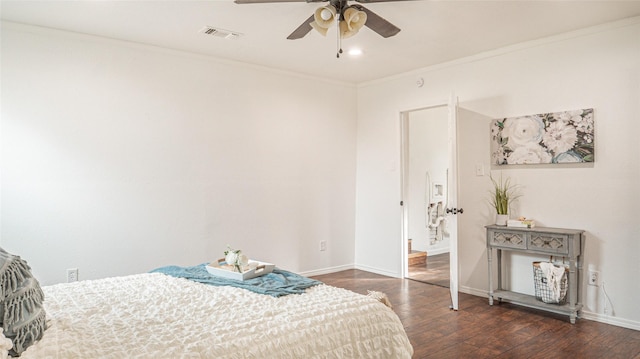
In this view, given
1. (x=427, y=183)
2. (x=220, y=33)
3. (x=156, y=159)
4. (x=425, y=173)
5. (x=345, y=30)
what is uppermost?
(x=220, y=33)

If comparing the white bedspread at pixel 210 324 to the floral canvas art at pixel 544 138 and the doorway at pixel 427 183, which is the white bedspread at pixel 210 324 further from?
the doorway at pixel 427 183

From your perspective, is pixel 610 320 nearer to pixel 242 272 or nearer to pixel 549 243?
pixel 549 243

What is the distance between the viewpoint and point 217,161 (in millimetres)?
4500

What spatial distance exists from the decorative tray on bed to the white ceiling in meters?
1.86

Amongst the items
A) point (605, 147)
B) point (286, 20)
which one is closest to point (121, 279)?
point (286, 20)

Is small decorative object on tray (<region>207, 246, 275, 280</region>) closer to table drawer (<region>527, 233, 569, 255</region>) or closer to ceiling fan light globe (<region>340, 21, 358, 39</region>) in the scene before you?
ceiling fan light globe (<region>340, 21, 358, 39</region>)

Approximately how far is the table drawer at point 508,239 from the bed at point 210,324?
2.19m

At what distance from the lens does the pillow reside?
145 centimetres

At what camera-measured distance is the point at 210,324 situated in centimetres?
176

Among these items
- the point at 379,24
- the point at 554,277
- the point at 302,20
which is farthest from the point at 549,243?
the point at 302,20

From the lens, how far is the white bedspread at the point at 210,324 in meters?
1.55

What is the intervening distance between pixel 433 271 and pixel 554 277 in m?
2.04

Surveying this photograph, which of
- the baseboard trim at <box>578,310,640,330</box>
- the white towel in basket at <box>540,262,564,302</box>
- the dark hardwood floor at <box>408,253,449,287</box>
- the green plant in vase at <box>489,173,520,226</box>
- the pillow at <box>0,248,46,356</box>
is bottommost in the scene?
the dark hardwood floor at <box>408,253,449,287</box>

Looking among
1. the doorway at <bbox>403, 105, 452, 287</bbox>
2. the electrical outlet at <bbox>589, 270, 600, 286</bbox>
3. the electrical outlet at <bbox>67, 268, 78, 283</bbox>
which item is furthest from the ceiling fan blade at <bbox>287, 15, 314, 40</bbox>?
the doorway at <bbox>403, 105, 452, 287</bbox>
